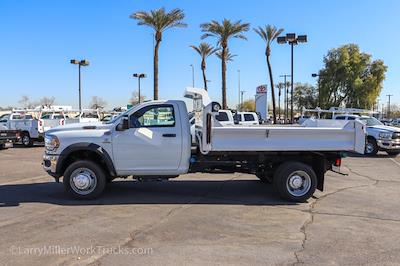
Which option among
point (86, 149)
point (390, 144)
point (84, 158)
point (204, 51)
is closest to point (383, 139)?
point (390, 144)

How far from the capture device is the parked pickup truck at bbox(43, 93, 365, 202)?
945 cm

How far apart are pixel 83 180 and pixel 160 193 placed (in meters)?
1.75

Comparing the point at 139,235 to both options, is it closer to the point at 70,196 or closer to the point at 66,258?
the point at 66,258

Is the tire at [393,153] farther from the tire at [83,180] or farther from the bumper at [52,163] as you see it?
the bumper at [52,163]

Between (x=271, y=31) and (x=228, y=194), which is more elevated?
(x=271, y=31)

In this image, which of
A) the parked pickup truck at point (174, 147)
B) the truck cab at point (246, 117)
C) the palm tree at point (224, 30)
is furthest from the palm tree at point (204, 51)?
the parked pickup truck at point (174, 147)

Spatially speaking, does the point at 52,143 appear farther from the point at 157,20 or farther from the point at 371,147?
the point at 157,20

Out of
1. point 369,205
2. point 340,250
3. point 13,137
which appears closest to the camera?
point 340,250

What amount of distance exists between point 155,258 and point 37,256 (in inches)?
56.8

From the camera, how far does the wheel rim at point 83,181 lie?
9.45 metres

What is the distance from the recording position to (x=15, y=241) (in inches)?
254

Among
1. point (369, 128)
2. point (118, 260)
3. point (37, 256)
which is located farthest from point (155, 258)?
point (369, 128)

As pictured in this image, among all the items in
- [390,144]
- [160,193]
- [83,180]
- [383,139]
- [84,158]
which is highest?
[84,158]

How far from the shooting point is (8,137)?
76.8 feet
